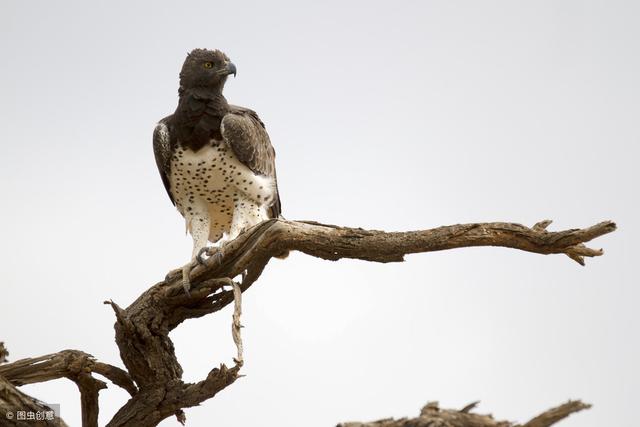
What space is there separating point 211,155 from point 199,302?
5.62 ft

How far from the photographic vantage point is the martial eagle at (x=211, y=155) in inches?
388

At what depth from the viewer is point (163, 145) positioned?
10109 millimetres

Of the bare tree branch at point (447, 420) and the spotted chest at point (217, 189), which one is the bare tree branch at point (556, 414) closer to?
the bare tree branch at point (447, 420)

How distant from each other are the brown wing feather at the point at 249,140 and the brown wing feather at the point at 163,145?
71 centimetres

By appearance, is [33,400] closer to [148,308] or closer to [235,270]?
[148,308]

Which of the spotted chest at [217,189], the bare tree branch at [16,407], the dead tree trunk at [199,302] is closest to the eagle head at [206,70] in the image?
the spotted chest at [217,189]

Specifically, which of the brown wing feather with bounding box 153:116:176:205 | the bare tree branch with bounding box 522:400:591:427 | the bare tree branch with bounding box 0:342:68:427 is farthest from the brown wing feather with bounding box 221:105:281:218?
the bare tree branch with bounding box 522:400:591:427

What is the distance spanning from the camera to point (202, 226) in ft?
33.8

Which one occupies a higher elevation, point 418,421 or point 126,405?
point 126,405

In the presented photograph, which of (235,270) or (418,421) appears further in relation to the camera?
(235,270)

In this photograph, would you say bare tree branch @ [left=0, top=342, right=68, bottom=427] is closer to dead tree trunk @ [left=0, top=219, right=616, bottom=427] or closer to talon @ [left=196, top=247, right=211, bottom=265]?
dead tree trunk @ [left=0, top=219, right=616, bottom=427]

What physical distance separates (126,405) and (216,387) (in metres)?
1.18

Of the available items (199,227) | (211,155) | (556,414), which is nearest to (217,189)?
(211,155)

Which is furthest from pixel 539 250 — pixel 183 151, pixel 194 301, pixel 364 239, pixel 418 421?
pixel 183 151
